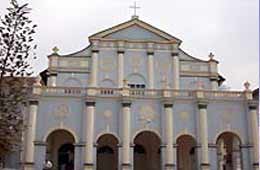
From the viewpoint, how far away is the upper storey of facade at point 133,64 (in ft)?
124

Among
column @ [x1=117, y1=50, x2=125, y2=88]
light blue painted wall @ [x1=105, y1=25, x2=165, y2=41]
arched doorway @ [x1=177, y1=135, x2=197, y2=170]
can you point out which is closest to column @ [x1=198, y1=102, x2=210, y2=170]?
arched doorway @ [x1=177, y1=135, x2=197, y2=170]

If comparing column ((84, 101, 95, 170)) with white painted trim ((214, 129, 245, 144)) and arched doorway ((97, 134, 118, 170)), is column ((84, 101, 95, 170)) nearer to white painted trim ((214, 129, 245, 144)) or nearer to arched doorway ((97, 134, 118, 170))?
arched doorway ((97, 134, 118, 170))

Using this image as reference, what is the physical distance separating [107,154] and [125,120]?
13.3ft

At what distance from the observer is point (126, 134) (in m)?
32.9

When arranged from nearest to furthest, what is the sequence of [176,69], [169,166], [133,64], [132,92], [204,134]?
1. [169,166]
2. [204,134]
3. [132,92]
4. [176,69]
5. [133,64]

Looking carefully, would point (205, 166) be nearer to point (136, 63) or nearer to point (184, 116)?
point (184, 116)

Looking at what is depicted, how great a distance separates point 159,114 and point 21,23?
20.2 metres

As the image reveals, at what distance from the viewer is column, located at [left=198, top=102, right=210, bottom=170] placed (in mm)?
32938

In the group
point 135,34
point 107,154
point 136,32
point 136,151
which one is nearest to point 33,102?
point 107,154

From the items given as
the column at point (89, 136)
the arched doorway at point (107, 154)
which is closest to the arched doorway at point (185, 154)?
the arched doorway at point (107, 154)

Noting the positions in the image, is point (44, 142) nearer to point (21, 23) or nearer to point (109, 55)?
point (109, 55)

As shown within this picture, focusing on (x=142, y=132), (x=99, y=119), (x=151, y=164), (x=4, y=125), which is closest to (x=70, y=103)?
(x=99, y=119)

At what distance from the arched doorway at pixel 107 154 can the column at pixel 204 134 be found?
21.2ft

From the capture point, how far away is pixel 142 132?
34500 millimetres
